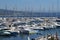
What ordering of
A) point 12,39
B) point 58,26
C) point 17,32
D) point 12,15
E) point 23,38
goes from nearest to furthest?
point 12,39 < point 23,38 < point 17,32 < point 58,26 < point 12,15

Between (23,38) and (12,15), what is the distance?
3657cm

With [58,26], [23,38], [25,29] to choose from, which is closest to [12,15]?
[58,26]

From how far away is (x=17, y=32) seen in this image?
3434 cm

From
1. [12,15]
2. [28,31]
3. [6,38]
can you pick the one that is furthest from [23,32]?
[12,15]

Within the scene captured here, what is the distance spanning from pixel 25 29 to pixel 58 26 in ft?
44.1

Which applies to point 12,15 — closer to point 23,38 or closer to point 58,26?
point 58,26

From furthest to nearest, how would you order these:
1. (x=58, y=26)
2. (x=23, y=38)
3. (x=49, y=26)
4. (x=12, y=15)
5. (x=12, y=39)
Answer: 1. (x=12, y=15)
2. (x=58, y=26)
3. (x=49, y=26)
4. (x=23, y=38)
5. (x=12, y=39)

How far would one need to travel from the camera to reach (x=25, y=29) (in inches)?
1430

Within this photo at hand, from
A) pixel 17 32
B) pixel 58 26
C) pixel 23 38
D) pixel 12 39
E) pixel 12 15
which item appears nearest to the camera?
pixel 12 39

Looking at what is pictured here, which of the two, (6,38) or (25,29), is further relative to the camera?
(25,29)

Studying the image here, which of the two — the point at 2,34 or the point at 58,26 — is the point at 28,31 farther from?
the point at 58,26

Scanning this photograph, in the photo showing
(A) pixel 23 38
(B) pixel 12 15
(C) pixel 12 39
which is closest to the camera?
(C) pixel 12 39

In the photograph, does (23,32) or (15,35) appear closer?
(15,35)

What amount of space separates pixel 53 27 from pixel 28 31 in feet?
34.8
